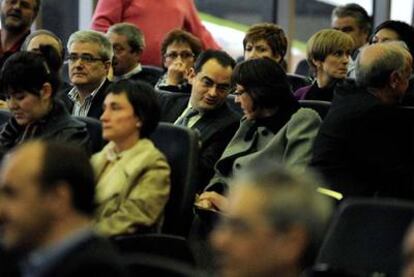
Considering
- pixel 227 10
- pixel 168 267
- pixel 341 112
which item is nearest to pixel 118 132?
pixel 341 112

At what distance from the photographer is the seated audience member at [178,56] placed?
645 cm

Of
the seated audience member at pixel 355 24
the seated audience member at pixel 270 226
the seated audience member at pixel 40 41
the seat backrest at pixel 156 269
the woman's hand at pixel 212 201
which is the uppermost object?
the seated audience member at pixel 270 226

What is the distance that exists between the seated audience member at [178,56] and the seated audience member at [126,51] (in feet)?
0.42

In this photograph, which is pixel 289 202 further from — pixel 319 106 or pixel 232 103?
pixel 232 103

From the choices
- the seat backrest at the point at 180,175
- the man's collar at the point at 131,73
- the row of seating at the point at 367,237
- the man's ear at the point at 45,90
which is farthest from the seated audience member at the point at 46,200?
the man's collar at the point at 131,73

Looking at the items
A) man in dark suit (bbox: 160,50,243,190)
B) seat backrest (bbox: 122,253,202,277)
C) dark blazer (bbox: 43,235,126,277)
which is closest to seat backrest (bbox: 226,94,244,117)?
man in dark suit (bbox: 160,50,243,190)

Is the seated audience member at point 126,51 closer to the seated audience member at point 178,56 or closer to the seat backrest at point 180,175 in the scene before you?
the seated audience member at point 178,56

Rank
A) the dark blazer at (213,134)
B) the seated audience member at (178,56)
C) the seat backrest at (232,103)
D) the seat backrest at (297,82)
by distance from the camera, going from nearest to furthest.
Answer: the dark blazer at (213,134)
the seat backrest at (232,103)
the seated audience member at (178,56)
the seat backrest at (297,82)

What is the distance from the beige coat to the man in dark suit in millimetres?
820

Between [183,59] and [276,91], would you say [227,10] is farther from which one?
[276,91]

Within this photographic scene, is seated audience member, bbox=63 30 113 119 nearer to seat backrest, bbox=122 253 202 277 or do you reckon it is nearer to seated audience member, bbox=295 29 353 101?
seated audience member, bbox=295 29 353 101

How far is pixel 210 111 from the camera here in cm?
520

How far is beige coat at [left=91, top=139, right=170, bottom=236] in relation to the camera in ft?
13.5

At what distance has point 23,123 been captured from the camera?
4668 millimetres
